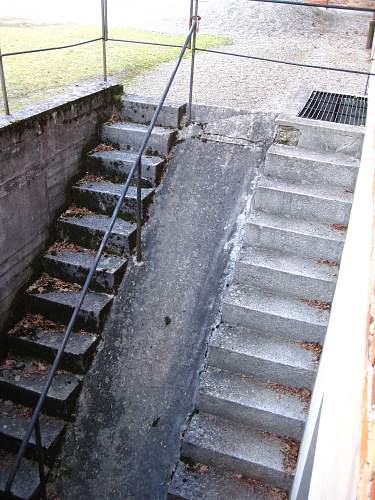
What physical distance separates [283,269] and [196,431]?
143cm

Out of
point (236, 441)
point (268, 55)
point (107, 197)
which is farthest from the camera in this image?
point (268, 55)

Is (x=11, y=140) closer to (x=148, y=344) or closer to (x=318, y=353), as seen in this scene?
(x=148, y=344)

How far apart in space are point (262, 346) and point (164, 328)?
0.85 meters

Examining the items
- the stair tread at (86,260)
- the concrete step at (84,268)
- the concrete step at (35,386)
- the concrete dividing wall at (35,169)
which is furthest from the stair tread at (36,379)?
the stair tread at (86,260)

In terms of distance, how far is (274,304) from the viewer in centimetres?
366

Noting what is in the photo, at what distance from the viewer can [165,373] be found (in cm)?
371

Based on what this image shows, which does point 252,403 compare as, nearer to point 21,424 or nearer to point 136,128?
point 21,424

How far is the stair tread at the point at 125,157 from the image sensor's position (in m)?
4.53

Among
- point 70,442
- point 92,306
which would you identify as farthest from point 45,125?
point 70,442

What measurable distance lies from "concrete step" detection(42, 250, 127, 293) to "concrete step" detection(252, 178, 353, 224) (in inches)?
54.5

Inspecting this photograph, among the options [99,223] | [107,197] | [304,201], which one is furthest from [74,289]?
[304,201]

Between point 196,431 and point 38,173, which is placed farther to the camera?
point 38,173

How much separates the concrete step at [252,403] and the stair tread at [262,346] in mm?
222

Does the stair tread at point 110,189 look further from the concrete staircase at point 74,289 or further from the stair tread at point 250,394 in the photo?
the stair tread at point 250,394
